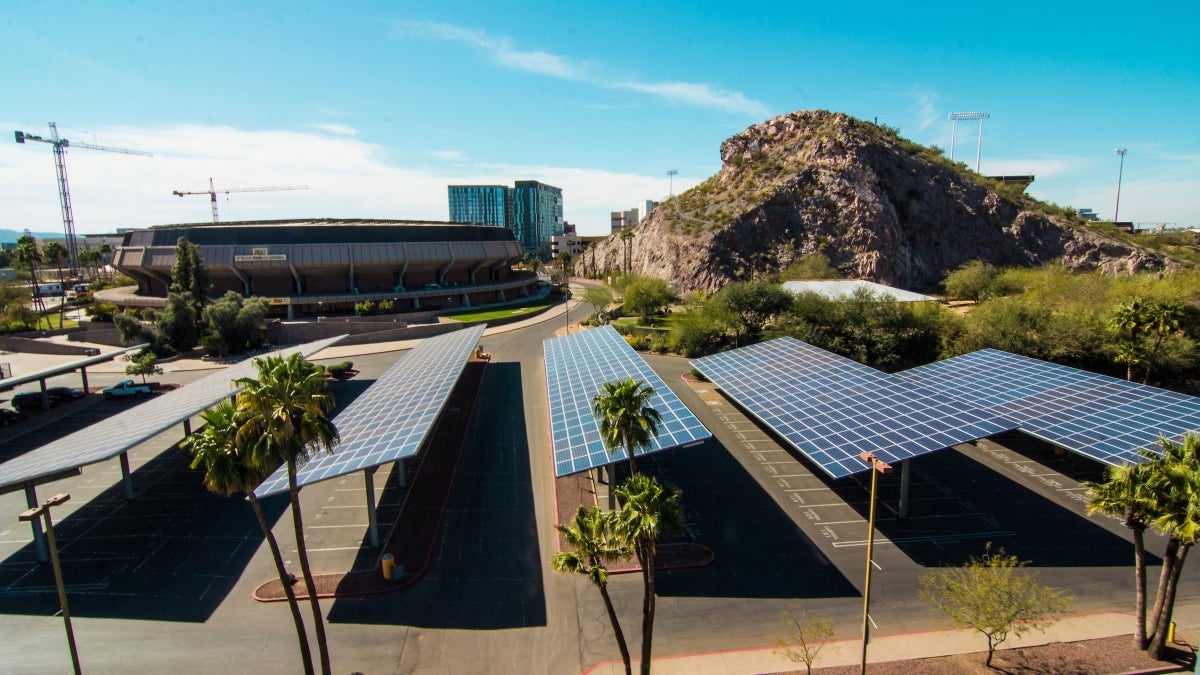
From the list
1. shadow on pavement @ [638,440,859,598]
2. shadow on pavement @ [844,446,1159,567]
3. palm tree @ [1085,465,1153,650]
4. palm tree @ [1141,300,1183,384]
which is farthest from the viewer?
palm tree @ [1141,300,1183,384]

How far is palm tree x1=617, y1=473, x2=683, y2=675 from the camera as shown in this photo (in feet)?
46.6

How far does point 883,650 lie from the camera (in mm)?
17938

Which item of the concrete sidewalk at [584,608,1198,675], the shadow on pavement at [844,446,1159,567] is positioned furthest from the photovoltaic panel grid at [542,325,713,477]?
the shadow on pavement at [844,446,1159,567]

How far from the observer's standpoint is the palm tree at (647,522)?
14.2 metres

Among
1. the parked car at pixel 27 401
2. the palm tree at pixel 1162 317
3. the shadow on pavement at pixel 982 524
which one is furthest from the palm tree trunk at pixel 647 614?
the parked car at pixel 27 401

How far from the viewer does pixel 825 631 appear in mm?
17938

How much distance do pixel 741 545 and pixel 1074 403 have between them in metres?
22.4

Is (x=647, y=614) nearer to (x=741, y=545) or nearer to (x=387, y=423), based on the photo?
(x=741, y=545)

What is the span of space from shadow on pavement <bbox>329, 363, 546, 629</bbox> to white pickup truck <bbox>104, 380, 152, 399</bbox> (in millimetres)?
34005

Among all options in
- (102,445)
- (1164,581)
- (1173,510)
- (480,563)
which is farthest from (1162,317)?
(102,445)

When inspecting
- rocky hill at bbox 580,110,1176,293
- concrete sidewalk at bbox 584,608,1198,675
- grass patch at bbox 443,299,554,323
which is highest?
rocky hill at bbox 580,110,1176,293

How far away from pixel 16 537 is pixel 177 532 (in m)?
7.08

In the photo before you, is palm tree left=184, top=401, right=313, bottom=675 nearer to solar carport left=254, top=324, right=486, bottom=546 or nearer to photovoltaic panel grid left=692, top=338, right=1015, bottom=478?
solar carport left=254, top=324, right=486, bottom=546

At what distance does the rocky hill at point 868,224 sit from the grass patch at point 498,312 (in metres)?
26.1
